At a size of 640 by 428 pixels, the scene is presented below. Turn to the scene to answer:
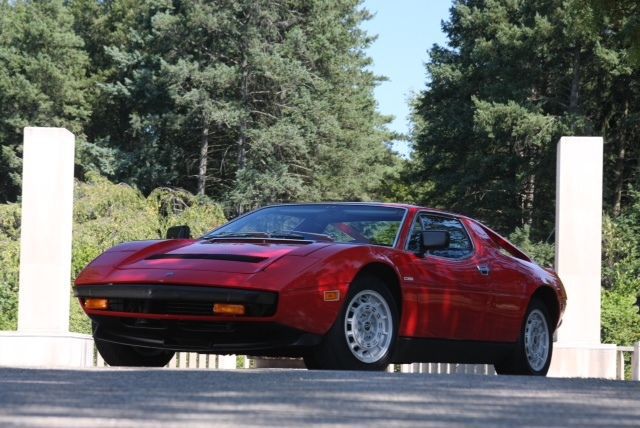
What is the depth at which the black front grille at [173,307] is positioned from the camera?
8.32m

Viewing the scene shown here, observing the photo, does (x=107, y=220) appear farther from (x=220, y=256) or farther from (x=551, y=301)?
(x=220, y=256)

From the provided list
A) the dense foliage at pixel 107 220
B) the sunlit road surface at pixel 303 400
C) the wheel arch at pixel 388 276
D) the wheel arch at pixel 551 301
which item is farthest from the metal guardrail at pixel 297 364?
the dense foliage at pixel 107 220

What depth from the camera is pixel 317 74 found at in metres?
55.0

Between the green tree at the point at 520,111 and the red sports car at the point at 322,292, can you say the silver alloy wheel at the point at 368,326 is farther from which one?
the green tree at the point at 520,111

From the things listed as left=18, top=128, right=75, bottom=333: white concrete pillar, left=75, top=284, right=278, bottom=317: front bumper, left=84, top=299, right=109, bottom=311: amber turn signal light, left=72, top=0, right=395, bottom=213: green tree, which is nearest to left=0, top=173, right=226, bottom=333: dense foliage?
left=18, top=128, right=75, bottom=333: white concrete pillar

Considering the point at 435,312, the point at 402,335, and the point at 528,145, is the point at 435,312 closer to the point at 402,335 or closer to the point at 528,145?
the point at 402,335

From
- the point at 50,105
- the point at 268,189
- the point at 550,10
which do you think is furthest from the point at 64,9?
the point at 550,10

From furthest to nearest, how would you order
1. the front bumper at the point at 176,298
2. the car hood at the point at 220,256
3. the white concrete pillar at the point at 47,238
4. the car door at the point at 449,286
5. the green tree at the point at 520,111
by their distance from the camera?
the green tree at the point at 520,111, the white concrete pillar at the point at 47,238, the car door at the point at 449,286, the car hood at the point at 220,256, the front bumper at the point at 176,298

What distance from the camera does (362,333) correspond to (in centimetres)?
873

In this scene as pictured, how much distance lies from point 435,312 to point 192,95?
137ft

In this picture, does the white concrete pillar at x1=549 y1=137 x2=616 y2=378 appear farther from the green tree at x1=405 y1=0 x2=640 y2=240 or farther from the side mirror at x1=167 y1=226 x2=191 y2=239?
the green tree at x1=405 y1=0 x2=640 y2=240

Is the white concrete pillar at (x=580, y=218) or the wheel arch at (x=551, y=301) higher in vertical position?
the white concrete pillar at (x=580, y=218)

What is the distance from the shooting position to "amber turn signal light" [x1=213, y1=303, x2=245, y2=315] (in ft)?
27.3

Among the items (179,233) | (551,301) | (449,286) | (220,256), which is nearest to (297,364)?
(551,301)
